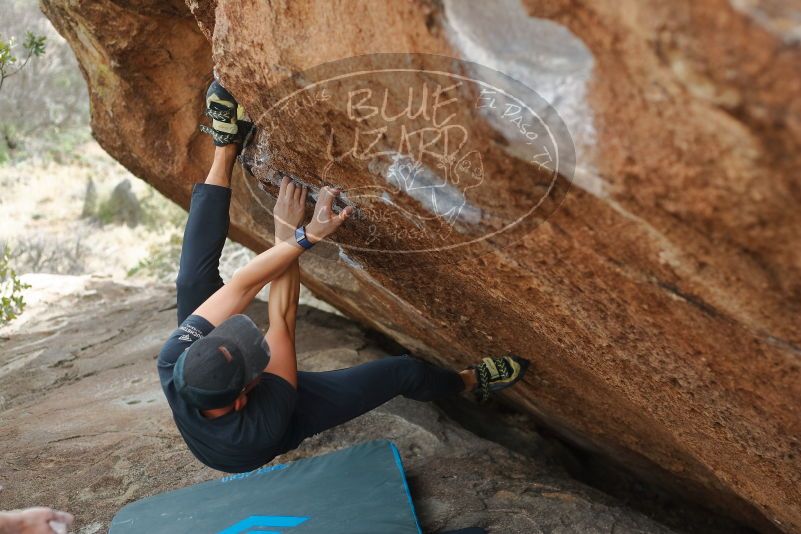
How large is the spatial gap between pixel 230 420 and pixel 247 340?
328mm

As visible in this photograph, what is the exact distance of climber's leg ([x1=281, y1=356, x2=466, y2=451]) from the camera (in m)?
2.68

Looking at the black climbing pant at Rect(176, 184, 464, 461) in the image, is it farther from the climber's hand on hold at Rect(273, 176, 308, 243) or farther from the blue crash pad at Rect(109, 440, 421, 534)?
the blue crash pad at Rect(109, 440, 421, 534)

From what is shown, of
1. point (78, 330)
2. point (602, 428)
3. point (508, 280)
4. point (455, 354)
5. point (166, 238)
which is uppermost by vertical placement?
point (508, 280)

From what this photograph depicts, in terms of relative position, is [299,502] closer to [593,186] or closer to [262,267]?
[262,267]

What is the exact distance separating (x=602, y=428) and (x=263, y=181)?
2.08m

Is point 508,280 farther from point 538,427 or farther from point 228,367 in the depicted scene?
point 538,427

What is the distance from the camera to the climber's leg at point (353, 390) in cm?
268

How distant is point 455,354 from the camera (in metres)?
3.69

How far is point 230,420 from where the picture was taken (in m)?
2.31

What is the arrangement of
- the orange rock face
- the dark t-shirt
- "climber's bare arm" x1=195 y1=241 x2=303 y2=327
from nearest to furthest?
the orange rock face, the dark t-shirt, "climber's bare arm" x1=195 y1=241 x2=303 y2=327

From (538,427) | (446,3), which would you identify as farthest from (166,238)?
(446,3)

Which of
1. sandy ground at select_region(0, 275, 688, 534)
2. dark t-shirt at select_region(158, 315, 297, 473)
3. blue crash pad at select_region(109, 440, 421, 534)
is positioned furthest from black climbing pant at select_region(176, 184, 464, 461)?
sandy ground at select_region(0, 275, 688, 534)

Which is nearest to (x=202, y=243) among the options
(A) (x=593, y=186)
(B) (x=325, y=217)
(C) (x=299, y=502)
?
(B) (x=325, y=217)

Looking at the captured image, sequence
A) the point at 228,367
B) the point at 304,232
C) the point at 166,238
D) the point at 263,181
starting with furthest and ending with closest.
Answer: the point at 166,238 → the point at 263,181 → the point at 304,232 → the point at 228,367
